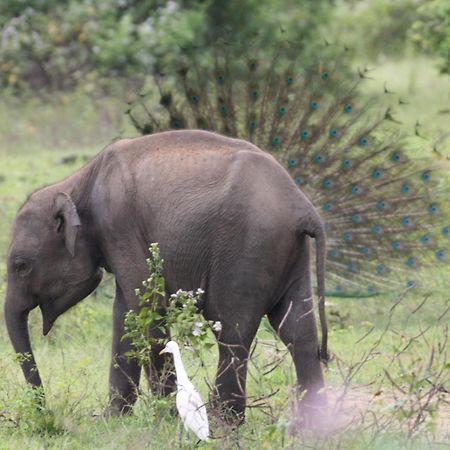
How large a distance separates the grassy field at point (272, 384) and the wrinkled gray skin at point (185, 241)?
0.18 m

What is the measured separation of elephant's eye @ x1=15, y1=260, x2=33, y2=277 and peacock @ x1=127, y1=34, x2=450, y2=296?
3021mm

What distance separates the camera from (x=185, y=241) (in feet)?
19.1

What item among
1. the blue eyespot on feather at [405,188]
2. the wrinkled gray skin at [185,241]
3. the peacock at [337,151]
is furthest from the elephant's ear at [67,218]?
the blue eyespot on feather at [405,188]

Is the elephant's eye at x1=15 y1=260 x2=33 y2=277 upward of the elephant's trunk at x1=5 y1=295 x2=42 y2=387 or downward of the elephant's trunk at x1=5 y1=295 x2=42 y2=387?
upward

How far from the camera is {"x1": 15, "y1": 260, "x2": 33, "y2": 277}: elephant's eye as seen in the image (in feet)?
20.3

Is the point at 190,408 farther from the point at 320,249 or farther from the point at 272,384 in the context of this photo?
the point at 272,384

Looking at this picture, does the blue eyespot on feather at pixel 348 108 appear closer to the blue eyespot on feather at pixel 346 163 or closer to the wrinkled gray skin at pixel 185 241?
the blue eyespot on feather at pixel 346 163

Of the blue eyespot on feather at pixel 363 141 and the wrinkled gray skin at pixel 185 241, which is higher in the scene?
the wrinkled gray skin at pixel 185 241

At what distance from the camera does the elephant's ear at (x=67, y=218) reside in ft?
19.8

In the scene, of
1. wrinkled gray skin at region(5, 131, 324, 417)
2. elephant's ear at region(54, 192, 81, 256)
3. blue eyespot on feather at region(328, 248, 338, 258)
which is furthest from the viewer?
blue eyespot on feather at region(328, 248, 338, 258)

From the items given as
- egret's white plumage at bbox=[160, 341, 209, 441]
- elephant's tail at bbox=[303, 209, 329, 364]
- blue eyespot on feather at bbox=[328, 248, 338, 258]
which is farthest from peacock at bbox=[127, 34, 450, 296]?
egret's white plumage at bbox=[160, 341, 209, 441]

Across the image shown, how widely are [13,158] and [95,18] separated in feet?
13.8

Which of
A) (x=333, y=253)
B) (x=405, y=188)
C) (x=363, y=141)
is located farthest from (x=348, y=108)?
(x=333, y=253)

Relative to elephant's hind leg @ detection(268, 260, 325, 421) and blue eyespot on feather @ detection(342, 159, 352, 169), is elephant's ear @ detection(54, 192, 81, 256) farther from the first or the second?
blue eyespot on feather @ detection(342, 159, 352, 169)
